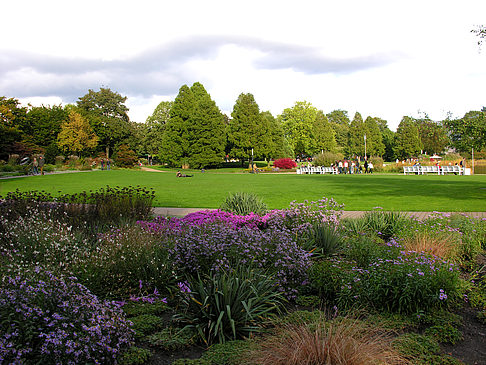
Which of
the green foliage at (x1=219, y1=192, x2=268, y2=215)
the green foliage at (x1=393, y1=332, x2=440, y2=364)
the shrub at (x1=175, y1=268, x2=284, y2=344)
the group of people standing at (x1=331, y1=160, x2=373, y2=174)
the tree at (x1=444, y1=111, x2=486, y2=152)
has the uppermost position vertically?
the tree at (x1=444, y1=111, x2=486, y2=152)

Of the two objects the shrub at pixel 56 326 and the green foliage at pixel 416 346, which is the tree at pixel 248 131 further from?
the shrub at pixel 56 326

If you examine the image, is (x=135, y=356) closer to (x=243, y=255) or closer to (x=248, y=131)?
(x=243, y=255)

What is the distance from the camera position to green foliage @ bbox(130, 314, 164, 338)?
390 cm

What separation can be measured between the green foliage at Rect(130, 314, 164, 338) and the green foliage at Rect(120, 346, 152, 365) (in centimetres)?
36

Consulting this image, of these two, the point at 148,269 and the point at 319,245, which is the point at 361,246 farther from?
the point at 148,269

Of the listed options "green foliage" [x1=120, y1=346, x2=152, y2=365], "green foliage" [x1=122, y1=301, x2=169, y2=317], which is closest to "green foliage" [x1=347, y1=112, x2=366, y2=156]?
"green foliage" [x1=122, y1=301, x2=169, y2=317]

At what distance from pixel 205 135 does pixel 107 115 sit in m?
28.7

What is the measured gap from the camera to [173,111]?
206 feet

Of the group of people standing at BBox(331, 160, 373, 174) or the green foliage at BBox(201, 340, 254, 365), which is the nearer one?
the green foliage at BBox(201, 340, 254, 365)

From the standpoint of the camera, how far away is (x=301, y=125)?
8319 centimetres

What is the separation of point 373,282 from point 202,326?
6.34 feet

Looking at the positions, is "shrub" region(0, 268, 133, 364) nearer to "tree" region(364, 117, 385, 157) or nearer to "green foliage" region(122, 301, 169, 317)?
"green foliage" region(122, 301, 169, 317)


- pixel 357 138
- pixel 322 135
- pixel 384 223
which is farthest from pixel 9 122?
→ pixel 357 138

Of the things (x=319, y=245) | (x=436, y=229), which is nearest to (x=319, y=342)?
(x=319, y=245)
